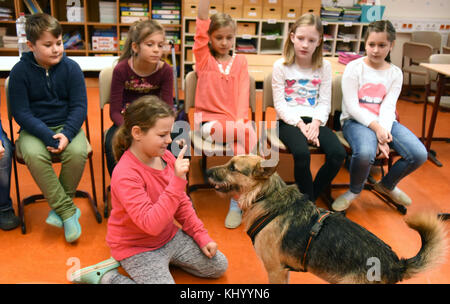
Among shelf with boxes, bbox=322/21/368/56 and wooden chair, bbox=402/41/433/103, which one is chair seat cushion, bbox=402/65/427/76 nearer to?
wooden chair, bbox=402/41/433/103

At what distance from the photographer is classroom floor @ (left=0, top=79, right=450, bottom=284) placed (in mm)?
2160

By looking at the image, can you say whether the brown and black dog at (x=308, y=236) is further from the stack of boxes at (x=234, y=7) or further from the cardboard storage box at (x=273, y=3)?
the cardboard storage box at (x=273, y=3)

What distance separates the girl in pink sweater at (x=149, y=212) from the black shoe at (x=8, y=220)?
0.78m

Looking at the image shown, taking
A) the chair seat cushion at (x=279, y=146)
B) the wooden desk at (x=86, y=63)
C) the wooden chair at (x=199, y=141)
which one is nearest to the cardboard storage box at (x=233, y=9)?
the wooden desk at (x=86, y=63)

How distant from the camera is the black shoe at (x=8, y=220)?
2518 millimetres

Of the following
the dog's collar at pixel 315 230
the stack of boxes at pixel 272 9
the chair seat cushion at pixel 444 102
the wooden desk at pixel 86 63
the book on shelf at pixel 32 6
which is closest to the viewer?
the dog's collar at pixel 315 230

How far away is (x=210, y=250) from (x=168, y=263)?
9.0 inches

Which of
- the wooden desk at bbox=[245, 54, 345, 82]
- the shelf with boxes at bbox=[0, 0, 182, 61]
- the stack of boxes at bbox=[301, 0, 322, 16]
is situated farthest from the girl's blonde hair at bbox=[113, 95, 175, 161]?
the stack of boxes at bbox=[301, 0, 322, 16]

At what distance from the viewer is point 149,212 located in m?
1.77

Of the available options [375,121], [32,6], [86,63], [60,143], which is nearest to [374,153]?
[375,121]

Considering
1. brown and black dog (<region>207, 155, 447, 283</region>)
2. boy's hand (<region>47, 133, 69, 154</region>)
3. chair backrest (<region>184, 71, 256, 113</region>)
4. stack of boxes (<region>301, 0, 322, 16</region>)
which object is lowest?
brown and black dog (<region>207, 155, 447, 283</region>)

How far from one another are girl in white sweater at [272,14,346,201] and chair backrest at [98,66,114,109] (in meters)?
1.18

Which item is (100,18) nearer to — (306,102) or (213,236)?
(306,102)

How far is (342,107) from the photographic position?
3.07 meters
